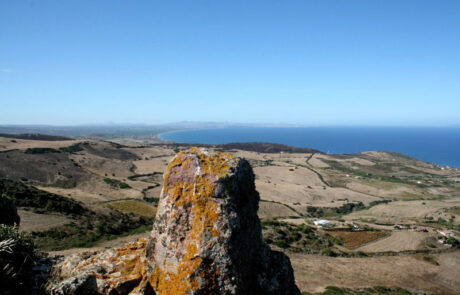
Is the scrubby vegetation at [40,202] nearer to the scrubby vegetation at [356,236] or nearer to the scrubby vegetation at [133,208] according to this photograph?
the scrubby vegetation at [133,208]

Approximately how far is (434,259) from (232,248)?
33.4 meters

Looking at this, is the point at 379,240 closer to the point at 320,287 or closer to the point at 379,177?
the point at 320,287

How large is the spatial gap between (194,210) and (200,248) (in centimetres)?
71

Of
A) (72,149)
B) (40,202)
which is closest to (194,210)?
(40,202)

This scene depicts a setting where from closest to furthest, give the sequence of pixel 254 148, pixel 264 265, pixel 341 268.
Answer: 1. pixel 264 265
2. pixel 341 268
3. pixel 254 148

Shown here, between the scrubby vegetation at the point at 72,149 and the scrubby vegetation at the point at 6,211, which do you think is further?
the scrubby vegetation at the point at 72,149

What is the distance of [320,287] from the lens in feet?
56.5

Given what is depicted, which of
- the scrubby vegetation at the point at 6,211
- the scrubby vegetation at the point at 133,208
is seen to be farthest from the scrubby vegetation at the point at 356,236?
the scrubby vegetation at the point at 6,211

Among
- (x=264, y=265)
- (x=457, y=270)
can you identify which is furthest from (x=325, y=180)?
(x=264, y=265)

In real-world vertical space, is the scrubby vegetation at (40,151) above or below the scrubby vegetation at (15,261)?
below

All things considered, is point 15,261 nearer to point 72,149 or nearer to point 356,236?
point 356,236

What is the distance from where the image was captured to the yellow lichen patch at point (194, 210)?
15.0ft

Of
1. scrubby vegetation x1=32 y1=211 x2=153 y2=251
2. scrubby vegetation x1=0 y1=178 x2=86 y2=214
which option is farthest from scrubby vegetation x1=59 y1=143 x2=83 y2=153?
scrubby vegetation x1=32 y1=211 x2=153 y2=251

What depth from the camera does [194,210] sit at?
5.06m
